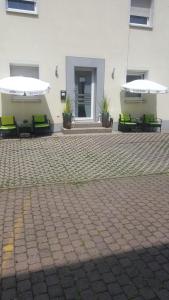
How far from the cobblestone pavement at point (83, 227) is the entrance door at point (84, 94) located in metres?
4.83

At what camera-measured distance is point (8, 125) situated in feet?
38.9

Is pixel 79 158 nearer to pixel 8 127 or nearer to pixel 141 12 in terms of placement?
pixel 8 127

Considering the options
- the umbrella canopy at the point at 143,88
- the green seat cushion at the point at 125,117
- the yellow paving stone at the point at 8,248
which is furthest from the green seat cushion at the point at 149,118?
the yellow paving stone at the point at 8,248

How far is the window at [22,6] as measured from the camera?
1162 cm

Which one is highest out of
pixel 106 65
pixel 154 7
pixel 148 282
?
pixel 154 7

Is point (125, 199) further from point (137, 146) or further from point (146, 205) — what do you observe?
point (137, 146)

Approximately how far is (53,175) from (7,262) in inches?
150

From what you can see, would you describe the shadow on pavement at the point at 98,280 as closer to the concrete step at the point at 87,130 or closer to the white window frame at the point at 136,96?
the concrete step at the point at 87,130

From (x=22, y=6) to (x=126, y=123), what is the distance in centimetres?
662

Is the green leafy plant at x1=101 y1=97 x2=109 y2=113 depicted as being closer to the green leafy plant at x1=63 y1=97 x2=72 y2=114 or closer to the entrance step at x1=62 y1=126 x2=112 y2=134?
the entrance step at x1=62 y1=126 x2=112 y2=134

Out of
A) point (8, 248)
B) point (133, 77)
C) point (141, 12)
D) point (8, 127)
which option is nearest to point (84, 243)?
point (8, 248)

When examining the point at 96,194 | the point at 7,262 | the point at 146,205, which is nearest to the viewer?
the point at 7,262

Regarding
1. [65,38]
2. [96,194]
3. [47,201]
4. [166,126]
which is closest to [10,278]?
[47,201]

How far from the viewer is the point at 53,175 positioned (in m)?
7.67
